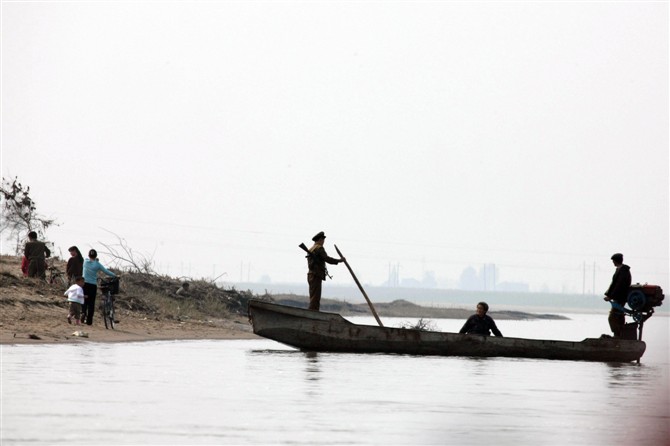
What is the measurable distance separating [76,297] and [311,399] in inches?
424

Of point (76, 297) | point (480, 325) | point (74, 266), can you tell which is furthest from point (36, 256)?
point (480, 325)

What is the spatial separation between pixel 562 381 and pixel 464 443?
9.02 meters

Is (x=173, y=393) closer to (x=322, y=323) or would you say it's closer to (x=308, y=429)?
(x=308, y=429)

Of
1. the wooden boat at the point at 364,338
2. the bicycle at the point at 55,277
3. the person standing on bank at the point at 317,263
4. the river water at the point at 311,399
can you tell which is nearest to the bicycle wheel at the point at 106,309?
the river water at the point at 311,399

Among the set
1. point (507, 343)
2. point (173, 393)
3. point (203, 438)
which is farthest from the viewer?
point (507, 343)

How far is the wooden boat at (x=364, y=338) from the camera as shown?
25344 mm

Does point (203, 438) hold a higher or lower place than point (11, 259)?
lower

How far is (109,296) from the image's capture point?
27172 mm

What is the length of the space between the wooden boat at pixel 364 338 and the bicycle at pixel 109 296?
10.3 ft

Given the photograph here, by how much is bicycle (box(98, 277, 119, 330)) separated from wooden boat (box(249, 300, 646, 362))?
3131mm

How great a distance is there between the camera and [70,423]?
13.3 m

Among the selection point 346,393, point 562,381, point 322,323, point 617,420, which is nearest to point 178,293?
point 322,323

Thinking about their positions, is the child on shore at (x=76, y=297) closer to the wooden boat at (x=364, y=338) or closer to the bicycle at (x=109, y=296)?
the bicycle at (x=109, y=296)

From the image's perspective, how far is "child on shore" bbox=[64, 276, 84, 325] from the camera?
85.6 feet
